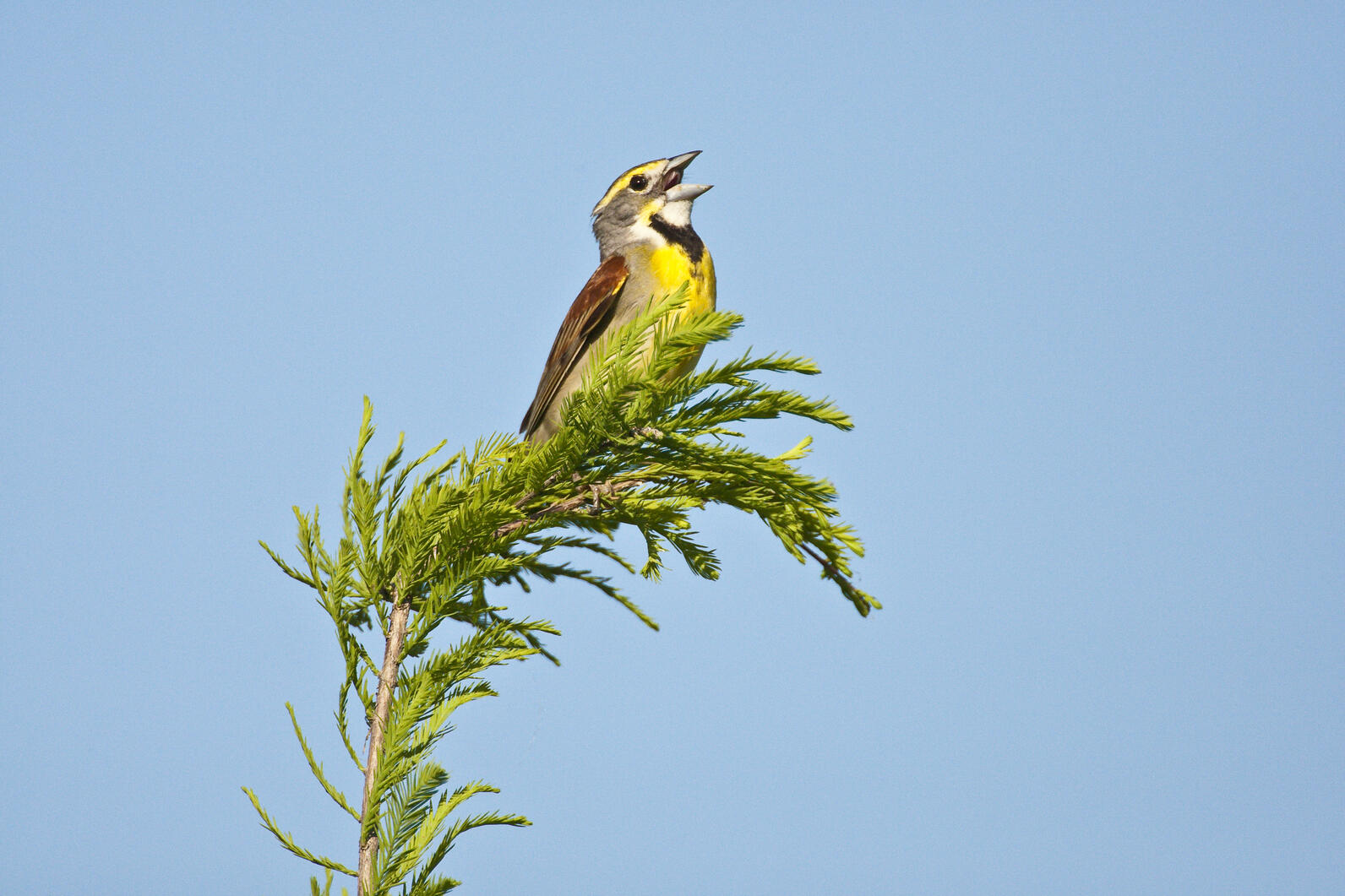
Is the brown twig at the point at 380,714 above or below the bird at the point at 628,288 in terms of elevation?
below

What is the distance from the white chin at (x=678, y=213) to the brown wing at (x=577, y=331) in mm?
692

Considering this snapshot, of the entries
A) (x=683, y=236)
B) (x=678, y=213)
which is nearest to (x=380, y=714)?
(x=683, y=236)

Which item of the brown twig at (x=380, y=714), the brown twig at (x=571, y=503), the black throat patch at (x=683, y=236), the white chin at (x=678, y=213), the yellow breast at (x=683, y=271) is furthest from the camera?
the white chin at (x=678, y=213)

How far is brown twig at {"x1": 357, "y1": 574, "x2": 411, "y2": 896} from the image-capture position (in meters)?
2.58

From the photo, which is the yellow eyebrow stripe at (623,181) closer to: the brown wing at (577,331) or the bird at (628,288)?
the bird at (628,288)

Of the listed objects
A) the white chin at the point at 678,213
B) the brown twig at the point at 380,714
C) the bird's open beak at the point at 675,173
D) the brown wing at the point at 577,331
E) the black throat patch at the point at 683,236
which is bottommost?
the brown twig at the point at 380,714

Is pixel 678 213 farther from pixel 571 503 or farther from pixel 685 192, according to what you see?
pixel 571 503

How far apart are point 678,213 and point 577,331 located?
4.13 ft

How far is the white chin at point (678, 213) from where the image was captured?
635 cm

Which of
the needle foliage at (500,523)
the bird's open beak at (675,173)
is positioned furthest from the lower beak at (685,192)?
the needle foliage at (500,523)

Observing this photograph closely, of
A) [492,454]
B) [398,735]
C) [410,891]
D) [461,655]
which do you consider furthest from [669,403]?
[410,891]

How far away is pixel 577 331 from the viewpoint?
561 cm

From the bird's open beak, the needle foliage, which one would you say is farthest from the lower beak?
the needle foliage

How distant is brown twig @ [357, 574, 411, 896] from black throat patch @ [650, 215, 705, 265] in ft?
10.9
